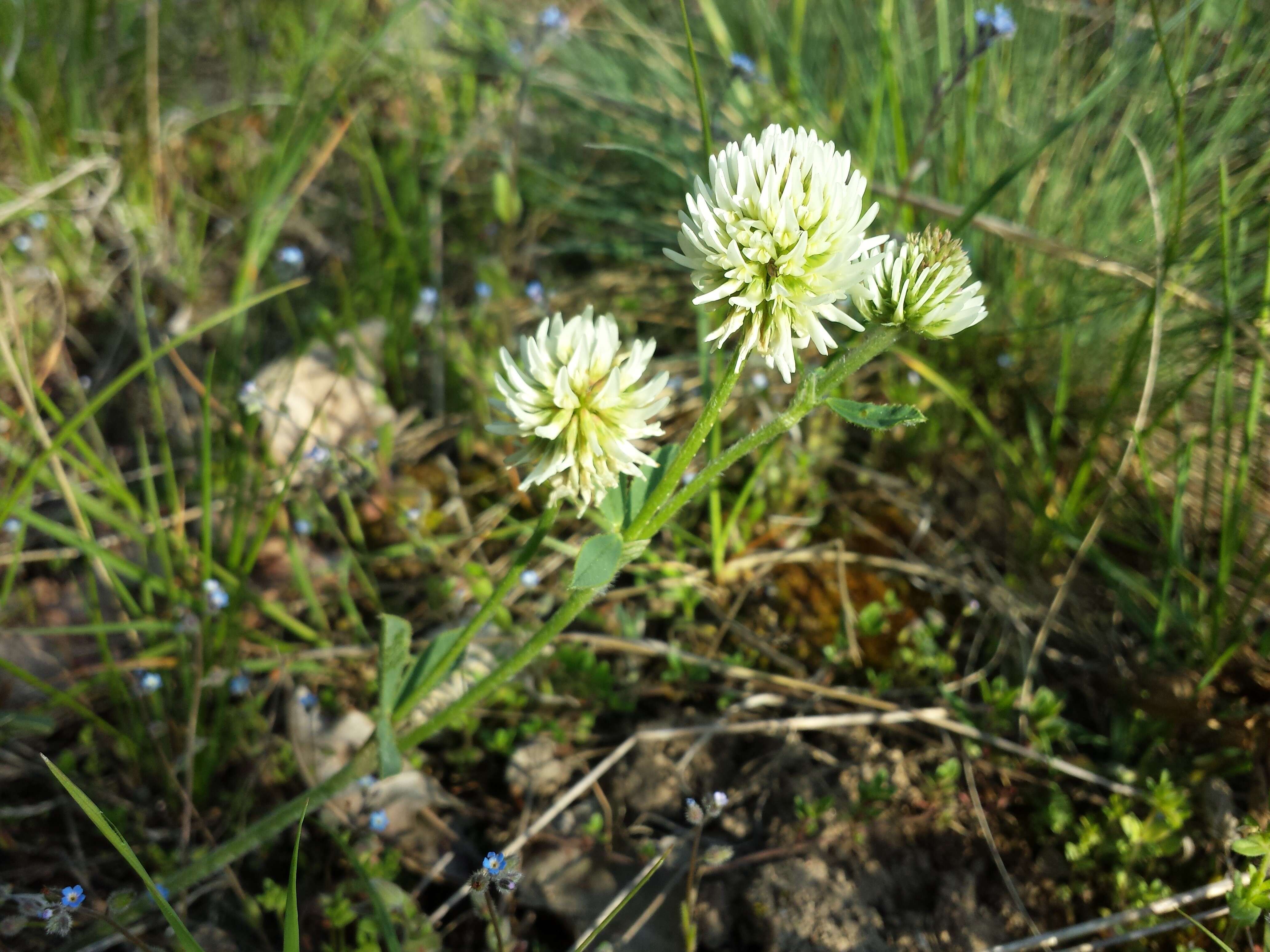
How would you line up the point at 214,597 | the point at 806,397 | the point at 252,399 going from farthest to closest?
the point at 252,399, the point at 214,597, the point at 806,397

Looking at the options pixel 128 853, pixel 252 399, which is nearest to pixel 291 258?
pixel 252 399

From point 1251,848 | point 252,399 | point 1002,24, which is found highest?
point 1002,24

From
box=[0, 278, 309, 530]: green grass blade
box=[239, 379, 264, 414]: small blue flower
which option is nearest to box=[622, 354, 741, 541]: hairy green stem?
box=[0, 278, 309, 530]: green grass blade

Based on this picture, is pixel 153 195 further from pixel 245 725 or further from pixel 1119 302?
pixel 1119 302

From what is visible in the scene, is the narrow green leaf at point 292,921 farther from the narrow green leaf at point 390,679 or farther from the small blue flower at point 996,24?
the small blue flower at point 996,24

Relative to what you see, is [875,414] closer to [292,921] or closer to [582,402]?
[582,402]

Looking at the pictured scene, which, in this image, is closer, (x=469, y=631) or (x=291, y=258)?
(x=469, y=631)

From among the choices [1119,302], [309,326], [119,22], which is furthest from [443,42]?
[1119,302]

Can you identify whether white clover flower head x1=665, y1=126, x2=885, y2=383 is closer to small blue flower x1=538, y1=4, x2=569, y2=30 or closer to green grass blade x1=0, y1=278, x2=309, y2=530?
green grass blade x1=0, y1=278, x2=309, y2=530
